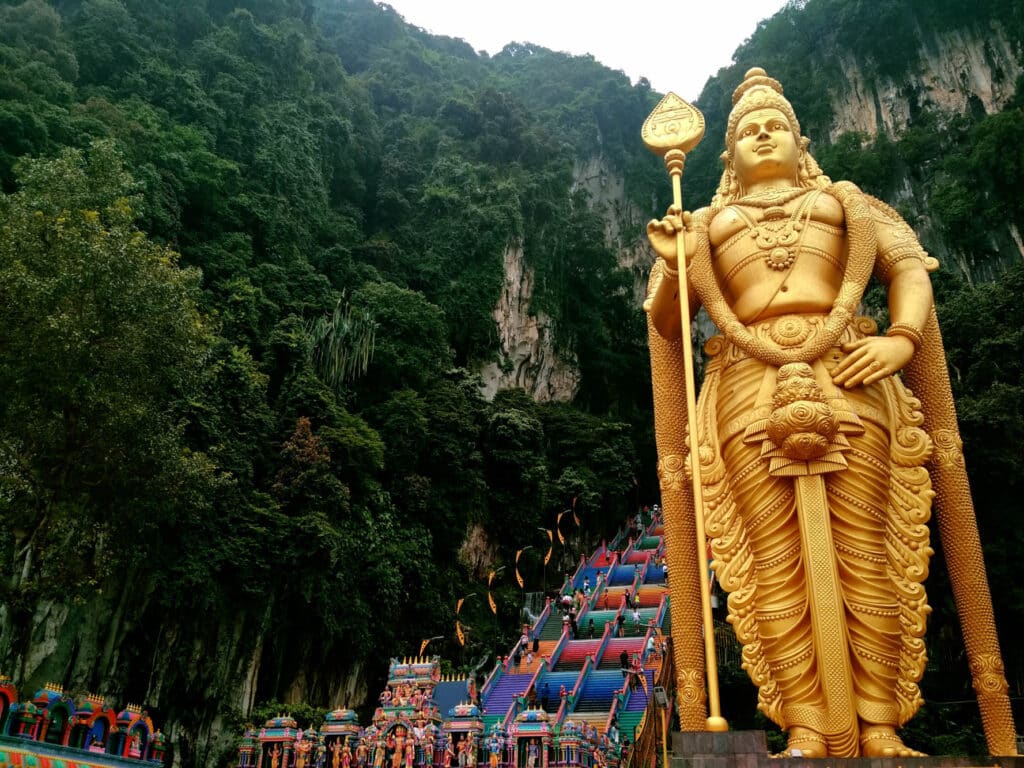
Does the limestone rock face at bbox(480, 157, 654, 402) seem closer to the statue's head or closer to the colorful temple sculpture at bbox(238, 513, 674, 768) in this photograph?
the colorful temple sculpture at bbox(238, 513, 674, 768)

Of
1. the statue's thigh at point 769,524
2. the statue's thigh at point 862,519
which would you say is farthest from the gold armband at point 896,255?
the statue's thigh at point 769,524

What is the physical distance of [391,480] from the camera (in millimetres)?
15133

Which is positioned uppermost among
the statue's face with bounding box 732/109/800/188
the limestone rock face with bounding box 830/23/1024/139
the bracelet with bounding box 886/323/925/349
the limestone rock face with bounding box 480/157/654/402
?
the limestone rock face with bounding box 830/23/1024/139

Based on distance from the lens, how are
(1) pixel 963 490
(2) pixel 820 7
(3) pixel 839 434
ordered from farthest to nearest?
(2) pixel 820 7, (1) pixel 963 490, (3) pixel 839 434

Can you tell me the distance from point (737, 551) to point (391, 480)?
1145 centimetres

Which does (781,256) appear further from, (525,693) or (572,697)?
(525,693)

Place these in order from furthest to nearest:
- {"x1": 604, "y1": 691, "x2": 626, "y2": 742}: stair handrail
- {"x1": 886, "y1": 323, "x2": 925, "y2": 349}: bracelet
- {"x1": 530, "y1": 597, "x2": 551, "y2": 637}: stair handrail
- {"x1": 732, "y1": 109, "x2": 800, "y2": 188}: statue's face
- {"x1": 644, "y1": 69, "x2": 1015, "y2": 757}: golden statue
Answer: {"x1": 530, "y1": 597, "x2": 551, "y2": 637}: stair handrail
{"x1": 604, "y1": 691, "x2": 626, "y2": 742}: stair handrail
{"x1": 732, "y1": 109, "x2": 800, "y2": 188}: statue's face
{"x1": 886, "y1": 323, "x2": 925, "y2": 349}: bracelet
{"x1": 644, "y1": 69, "x2": 1015, "y2": 757}: golden statue

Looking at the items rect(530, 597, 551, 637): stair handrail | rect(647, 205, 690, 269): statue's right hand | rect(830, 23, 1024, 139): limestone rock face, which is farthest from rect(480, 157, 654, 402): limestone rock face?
rect(647, 205, 690, 269): statue's right hand

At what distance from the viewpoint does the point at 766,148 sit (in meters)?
4.97

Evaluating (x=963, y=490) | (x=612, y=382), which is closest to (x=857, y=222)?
(x=963, y=490)

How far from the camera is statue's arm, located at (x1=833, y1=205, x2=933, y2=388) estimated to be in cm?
422

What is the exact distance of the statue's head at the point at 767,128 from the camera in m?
5.02

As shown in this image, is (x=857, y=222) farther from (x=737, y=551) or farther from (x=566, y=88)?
(x=566, y=88)

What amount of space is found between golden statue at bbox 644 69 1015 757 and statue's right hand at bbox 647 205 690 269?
0.05 ft
